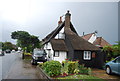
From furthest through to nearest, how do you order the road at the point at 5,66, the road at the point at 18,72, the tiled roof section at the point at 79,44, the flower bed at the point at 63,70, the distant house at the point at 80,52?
1. the tiled roof section at the point at 79,44
2. the distant house at the point at 80,52
3. the road at the point at 5,66
4. the road at the point at 18,72
5. the flower bed at the point at 63,70

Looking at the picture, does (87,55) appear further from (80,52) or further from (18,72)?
(18,72)

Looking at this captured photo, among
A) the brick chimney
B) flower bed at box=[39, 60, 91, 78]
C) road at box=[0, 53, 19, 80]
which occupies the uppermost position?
the brick chimney

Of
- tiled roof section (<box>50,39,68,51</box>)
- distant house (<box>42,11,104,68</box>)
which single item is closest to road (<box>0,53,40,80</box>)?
tiled roof section (<box>50,39,68,51</box>)

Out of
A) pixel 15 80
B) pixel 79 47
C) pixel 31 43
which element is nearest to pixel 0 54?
pixel 31 43

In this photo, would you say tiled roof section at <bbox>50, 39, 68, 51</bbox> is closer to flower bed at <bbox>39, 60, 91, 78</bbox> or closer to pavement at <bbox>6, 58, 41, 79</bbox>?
pavement at <bbox>6, 58, 41, 79</bbox>

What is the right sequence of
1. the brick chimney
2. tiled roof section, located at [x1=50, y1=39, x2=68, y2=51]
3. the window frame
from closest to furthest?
the window frame → tiled roof section, located at [x1=50, y1=39, x2=68, y2=51] → the brick chimney

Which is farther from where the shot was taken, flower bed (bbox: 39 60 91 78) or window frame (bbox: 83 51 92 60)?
window frame (bbox: 83 51 92 60)

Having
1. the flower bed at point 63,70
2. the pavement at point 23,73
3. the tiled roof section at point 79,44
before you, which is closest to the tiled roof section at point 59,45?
the tiled roof section at point 79,44

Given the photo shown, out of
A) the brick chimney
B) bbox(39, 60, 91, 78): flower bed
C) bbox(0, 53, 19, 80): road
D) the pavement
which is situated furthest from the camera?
the brick chimney

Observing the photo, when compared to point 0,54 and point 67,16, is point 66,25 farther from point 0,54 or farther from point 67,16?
point 0,54

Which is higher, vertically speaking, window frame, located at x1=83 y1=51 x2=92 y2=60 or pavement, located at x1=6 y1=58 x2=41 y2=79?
window frame, located at x1=83 y1=51 x2=92 y2=60

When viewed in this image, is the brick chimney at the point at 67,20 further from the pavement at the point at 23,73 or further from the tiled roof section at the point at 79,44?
the pavement at the point at 23,73

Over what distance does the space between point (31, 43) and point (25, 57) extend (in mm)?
3625

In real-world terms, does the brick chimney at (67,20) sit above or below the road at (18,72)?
above
